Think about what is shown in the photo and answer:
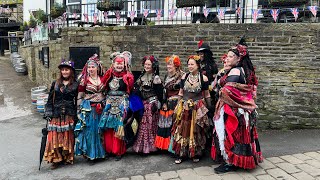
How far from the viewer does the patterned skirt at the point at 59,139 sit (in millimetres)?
4723

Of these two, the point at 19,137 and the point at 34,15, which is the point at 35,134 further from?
the point at 34,15

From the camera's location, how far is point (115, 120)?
485cm

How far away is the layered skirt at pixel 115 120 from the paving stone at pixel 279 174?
2.32m

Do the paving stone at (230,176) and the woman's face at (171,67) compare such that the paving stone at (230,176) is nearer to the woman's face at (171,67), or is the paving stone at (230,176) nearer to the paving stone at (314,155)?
the paving stone at (314,155)

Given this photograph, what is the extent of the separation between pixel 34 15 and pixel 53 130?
541 inches

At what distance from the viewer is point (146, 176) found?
14.2ft

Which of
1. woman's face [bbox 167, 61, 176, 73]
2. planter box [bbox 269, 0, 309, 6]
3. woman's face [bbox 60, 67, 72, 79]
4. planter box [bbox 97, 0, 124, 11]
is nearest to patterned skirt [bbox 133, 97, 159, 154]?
woman's face [bbox 167, 61, 176, 73]

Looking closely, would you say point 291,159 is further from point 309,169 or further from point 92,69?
point 92,69

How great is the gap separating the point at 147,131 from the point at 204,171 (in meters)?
1.18

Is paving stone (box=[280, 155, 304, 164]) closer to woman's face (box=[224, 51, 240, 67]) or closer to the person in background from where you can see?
woman's face (box=[224, 51, 240, 67])

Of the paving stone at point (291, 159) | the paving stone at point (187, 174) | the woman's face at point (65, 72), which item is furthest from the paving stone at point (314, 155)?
the woman's face at point (65, 72)

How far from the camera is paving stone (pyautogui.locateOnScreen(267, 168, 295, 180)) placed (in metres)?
4.13

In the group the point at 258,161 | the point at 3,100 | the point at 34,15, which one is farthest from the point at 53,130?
the point at 34,15

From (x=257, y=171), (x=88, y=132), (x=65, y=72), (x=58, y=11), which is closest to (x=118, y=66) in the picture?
(x=65, y=72)
